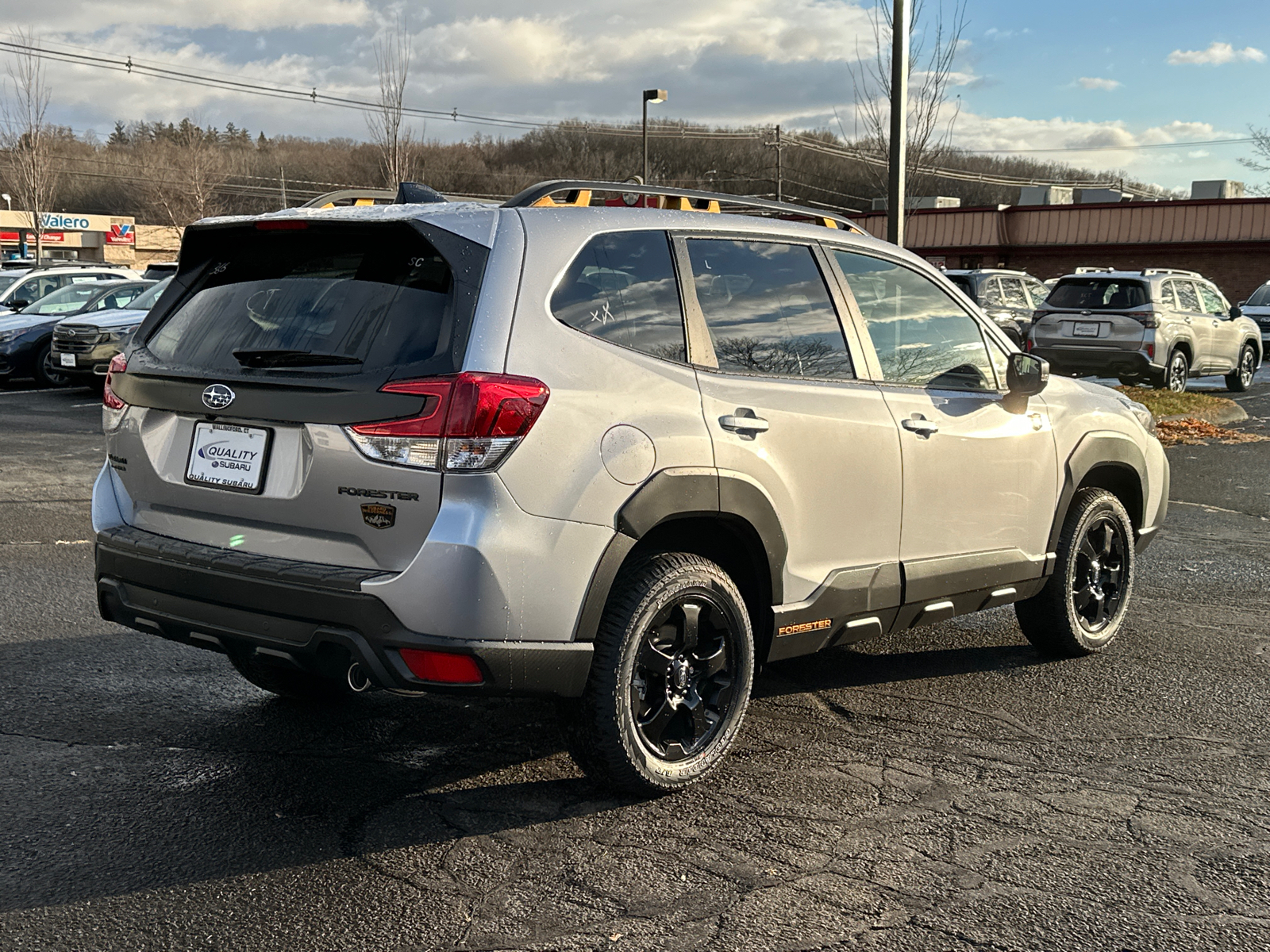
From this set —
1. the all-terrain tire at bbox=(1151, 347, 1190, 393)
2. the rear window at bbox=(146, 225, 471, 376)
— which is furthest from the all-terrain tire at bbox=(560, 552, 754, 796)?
the all-terrain tire at bbox=(1151, 347, 1190, 393)

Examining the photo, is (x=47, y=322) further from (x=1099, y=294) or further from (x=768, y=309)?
(x=768, y=309)

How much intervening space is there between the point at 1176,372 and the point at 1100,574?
14.8 m

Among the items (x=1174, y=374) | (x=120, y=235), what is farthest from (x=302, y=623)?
(x=120, y=235)

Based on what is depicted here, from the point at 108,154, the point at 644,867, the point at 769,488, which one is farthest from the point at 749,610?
the point at 108,154

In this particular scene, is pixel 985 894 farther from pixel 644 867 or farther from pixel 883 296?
pixel 883 296

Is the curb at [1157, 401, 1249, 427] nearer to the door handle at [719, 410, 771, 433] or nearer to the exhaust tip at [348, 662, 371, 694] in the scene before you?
the door handle at [719, 410, 771, 433]

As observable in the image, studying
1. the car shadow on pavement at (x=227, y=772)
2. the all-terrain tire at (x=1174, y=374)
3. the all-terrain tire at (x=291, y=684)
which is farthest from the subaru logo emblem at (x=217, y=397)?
the all-terrain tire at (x=1174, y=374)

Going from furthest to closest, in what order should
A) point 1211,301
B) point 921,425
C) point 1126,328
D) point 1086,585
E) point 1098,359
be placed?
point 1211,301
point 1098,359
point 1126,328
point 1086,585
point 921,425

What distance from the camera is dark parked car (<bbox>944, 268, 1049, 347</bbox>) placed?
2141 centimetres

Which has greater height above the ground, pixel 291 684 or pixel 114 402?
pixel 114 402

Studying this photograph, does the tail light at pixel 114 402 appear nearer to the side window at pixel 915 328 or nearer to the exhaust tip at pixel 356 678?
the exhaust tip at pixel 356 678

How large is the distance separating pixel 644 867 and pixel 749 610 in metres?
1.14

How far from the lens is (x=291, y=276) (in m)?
3.91

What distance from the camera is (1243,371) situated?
72.2ft
